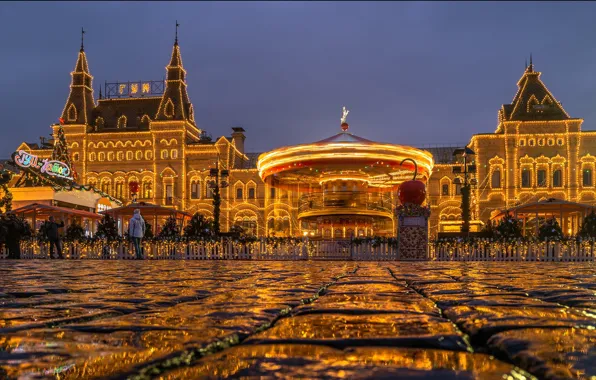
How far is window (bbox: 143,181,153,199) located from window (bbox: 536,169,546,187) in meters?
33.6

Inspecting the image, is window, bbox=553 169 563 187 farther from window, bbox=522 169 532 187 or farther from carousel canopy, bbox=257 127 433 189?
carousel canopy, bbox=257 127 433 189

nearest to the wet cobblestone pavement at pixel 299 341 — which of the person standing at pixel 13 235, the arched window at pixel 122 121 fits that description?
the person standing at pixel 13 235

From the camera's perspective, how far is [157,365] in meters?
1.26

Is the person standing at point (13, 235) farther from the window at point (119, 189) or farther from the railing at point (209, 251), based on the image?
the window at point (119, 189)

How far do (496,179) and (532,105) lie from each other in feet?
23.4

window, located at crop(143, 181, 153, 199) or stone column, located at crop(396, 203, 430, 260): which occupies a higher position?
window, located at crop(143, 181, 153, 199)

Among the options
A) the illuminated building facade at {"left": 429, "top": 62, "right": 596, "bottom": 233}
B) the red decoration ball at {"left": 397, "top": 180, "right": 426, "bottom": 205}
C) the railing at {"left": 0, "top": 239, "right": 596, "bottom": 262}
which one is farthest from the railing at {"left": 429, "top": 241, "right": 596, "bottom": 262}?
the illuminated building facade at {"left": 429, "top": 62, "right": 596, "bottom": 233}

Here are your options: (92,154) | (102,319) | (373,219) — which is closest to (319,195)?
(373,219)

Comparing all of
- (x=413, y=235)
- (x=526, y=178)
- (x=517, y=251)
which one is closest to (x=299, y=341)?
(x=413, y=235)

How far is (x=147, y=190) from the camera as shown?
55344 millimetres

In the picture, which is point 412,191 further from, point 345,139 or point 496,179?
point 496,179

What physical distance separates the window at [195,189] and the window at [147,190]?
148 inches

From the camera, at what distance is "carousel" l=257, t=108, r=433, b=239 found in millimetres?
23969

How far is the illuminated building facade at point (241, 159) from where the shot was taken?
50.3m
